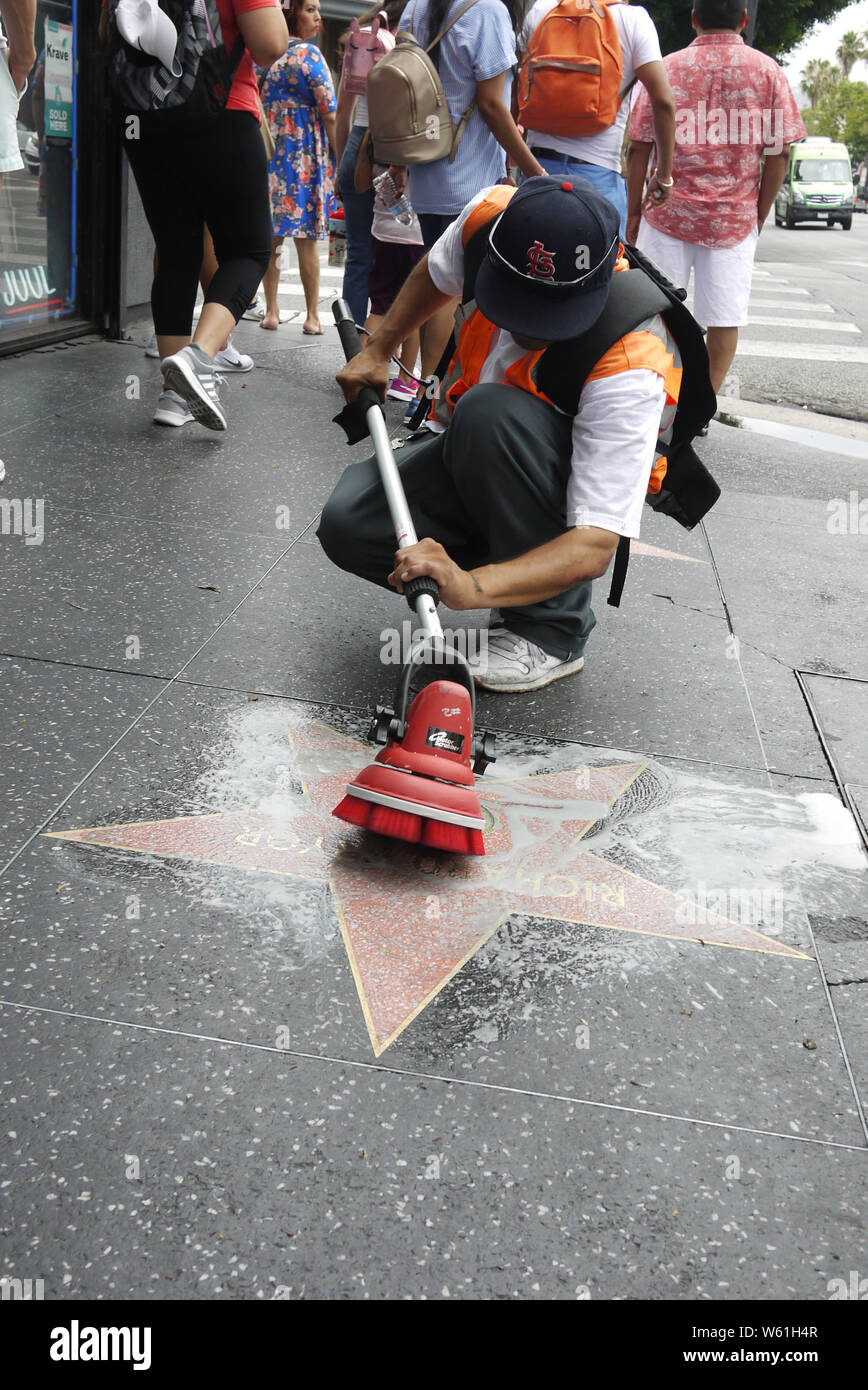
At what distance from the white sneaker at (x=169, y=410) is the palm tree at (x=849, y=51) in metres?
130

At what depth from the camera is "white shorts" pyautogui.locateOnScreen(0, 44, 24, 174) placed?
3701mm

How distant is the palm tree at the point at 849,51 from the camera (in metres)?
115

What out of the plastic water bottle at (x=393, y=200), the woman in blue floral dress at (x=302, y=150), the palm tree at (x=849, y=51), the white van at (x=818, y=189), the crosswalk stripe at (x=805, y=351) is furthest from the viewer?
the palm tree at (x=849, y=51)

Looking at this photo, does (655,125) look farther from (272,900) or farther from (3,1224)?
(3,1224)

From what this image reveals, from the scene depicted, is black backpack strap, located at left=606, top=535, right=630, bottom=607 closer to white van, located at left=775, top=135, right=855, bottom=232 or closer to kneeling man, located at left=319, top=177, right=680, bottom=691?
kneeling man, located at left=319, top=177, right=680, bottom=691

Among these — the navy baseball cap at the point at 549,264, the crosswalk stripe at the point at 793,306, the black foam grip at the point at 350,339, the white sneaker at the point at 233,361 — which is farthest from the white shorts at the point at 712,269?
the crosswalk stripe at the point at 793,306

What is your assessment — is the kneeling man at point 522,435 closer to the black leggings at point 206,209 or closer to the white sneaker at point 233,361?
the black leggings at point 206,209

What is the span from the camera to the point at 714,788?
270 cm

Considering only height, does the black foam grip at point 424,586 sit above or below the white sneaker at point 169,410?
above

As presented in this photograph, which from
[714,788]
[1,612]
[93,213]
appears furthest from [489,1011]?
[93,213]

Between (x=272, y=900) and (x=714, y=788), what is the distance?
107 centimetres

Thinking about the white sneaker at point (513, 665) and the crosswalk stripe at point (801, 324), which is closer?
the white sneaker at point (513, 665)

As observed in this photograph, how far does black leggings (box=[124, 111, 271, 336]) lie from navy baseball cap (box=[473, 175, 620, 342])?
85.0 inches

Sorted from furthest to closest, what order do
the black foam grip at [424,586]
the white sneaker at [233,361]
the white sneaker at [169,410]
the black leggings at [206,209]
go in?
the white sneaker at [233,361]
the white sneaker at [169,410]
the black leggings at [206,209]
the black foam grip at [424,586]
